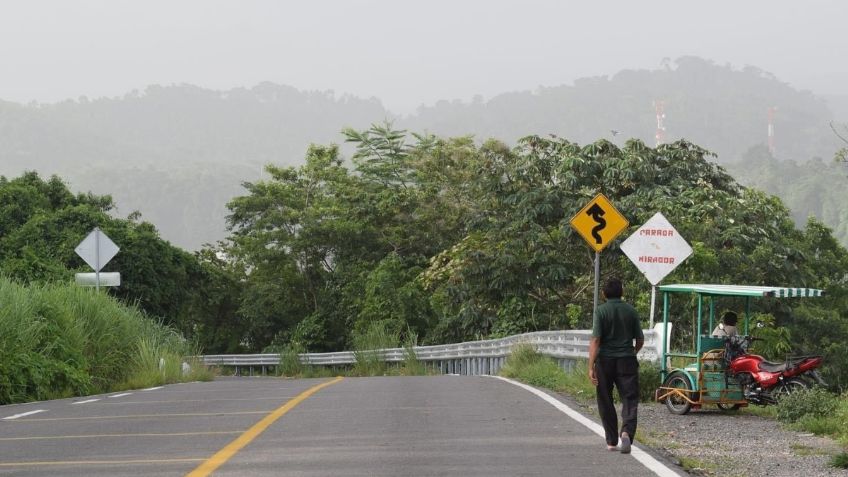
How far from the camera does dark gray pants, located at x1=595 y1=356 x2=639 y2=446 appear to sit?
993 cm

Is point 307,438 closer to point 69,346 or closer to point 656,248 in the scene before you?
point 656,248

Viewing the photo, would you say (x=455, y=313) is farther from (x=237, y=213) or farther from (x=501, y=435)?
(x=501, y=435)

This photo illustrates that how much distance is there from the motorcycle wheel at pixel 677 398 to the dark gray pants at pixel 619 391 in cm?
416

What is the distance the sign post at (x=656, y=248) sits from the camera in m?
18.5

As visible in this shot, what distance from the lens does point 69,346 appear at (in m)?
19.2

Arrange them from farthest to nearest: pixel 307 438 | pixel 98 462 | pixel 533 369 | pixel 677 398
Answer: pixel 533 369 → pixel 677 398 → pixel 307 438 → pixel 98 462

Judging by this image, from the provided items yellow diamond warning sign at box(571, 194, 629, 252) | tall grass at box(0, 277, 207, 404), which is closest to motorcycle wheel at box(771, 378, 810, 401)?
yellow diamond warning sign at box(571, 194, 629, 252)

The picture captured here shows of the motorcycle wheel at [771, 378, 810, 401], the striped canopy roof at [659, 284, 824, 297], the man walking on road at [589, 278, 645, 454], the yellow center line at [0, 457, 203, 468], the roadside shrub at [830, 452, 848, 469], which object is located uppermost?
the striped canopy roof at [659, 284, 824, 297]

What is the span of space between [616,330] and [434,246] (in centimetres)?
4692

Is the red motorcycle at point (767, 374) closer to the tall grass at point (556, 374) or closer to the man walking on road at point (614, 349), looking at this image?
the tall grass at point (556, 374)

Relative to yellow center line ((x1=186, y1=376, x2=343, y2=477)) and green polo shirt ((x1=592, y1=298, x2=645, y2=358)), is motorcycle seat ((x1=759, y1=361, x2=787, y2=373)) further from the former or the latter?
yellow center line ((x1=186, y1=376, x2=343, y2=477))

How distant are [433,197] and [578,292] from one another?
72.3ft

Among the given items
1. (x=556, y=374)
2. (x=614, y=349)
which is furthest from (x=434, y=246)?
(x=614, y=349)

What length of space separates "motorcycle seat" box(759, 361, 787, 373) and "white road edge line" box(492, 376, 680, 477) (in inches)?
96.7
